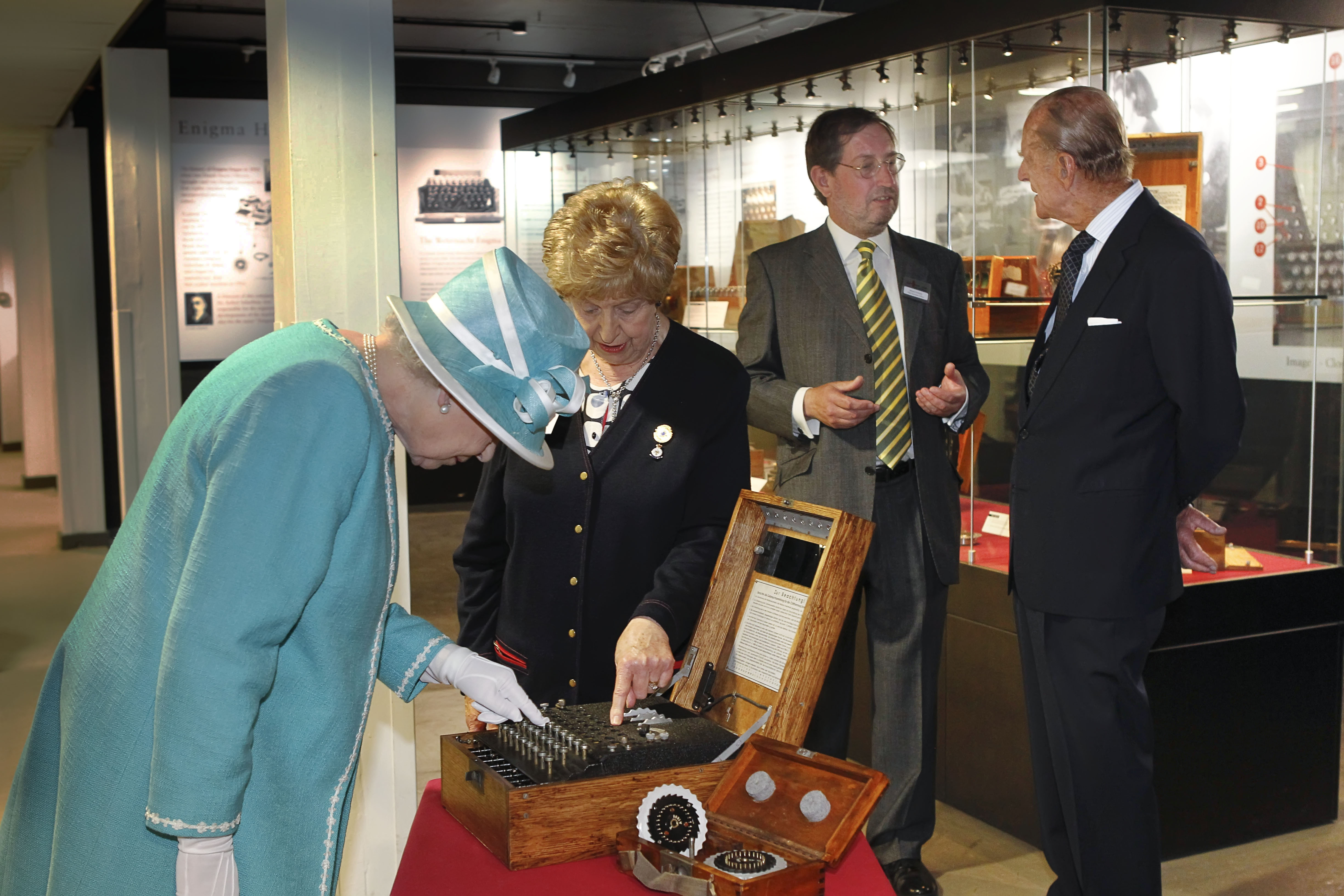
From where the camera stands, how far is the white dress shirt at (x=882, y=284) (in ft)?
10.9

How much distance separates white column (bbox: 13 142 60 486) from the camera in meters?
11.0

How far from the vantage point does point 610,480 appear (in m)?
2.34

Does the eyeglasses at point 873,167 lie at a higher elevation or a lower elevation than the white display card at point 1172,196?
higher

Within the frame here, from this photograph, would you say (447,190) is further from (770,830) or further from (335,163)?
(770,830)

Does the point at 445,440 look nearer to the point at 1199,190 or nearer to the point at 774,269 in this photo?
the point at 774,269

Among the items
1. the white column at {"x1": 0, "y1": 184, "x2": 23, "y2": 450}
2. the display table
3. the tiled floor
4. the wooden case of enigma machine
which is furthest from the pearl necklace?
the white column at {"x1": 0, "y1": 184, "x2": 23, "y2": 450}

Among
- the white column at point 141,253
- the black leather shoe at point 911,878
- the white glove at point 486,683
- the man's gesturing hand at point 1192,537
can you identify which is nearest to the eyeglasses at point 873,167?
the man's gesturing hand at point 1192,537

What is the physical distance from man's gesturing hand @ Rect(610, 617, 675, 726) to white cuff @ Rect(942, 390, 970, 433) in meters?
1.52

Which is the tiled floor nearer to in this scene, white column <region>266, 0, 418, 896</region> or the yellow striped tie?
the yellow striped tie

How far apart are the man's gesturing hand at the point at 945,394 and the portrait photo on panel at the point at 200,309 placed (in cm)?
844

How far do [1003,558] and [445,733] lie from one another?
2.45 meters

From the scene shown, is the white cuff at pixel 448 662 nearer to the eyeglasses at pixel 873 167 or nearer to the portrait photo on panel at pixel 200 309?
the eyeglasses at pixel 873 167

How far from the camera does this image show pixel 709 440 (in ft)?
7.83

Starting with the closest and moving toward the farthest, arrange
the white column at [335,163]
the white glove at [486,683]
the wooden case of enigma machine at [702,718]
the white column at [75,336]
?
1. the wooden case of enigma machine at [702,718]
2. the white glove at [486,683]
3. the white column at [335,163]
4. the white column at [75,336]
